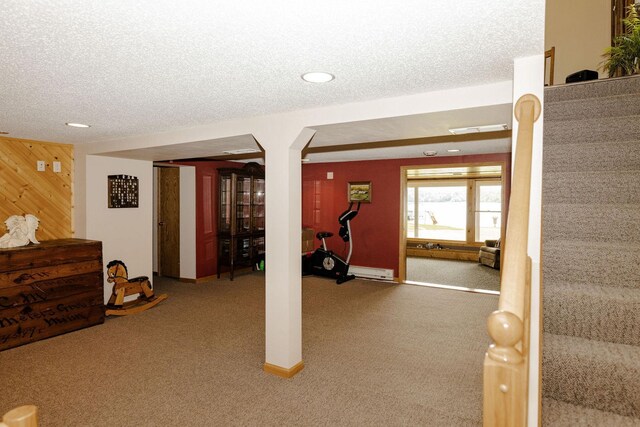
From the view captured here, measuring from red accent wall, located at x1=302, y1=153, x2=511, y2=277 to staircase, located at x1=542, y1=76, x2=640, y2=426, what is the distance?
365cm

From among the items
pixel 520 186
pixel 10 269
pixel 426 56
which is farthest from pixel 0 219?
pixel 520 186

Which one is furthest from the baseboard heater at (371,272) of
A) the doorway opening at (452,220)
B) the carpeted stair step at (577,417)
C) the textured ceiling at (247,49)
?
the carpeted stair step at (577,417)

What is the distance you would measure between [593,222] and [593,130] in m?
0.70

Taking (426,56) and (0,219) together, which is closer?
(426,56)

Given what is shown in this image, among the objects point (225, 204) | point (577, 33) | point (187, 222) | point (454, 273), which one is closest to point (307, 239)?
point (225, 204)

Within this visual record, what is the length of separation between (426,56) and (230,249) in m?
5.48

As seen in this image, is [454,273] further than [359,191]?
Yes

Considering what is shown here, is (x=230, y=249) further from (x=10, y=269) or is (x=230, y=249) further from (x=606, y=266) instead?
(x=606, y=266)

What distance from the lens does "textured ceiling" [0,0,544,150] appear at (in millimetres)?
1357

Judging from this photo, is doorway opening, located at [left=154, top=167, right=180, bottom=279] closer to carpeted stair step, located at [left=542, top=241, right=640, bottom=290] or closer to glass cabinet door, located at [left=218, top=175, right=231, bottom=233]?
glass cabinet door, located at [left=218, top=175, right=231, bottom=233]

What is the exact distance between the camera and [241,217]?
688cm

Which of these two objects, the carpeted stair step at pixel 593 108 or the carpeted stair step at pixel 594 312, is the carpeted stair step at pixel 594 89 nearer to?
the carpeted stair step at pixel 593 108

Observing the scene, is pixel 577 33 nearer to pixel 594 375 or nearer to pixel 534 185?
pixel 534 185

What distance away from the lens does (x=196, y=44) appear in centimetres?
166
